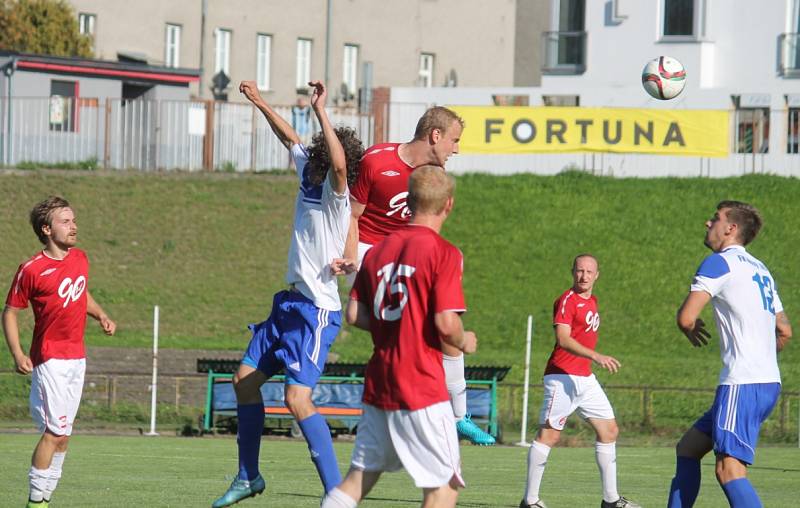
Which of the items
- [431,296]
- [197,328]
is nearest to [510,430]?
[197,328]

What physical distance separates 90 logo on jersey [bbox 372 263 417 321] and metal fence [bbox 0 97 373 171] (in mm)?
28254

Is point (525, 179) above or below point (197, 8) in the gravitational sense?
below

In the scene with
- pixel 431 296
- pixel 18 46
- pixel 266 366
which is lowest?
pixel 266 366

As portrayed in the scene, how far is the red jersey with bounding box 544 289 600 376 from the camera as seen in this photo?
11891 millimetres

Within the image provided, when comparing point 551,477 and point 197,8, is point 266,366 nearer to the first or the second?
point 551,477

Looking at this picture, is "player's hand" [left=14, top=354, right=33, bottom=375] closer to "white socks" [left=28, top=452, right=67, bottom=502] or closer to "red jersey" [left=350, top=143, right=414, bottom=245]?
"white socks" [left=28, top=452, right=67, bottom=502]

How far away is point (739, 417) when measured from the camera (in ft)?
29.1

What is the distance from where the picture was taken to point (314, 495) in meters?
11.5

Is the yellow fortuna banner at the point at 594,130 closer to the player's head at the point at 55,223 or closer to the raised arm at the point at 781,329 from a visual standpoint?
the player's head at the point at 55,223

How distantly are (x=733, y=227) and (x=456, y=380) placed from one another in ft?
7.08

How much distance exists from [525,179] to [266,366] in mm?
25611

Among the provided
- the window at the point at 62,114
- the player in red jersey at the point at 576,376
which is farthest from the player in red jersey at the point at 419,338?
the window at the point at 62,114

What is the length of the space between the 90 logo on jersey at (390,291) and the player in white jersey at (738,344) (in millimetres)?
2272

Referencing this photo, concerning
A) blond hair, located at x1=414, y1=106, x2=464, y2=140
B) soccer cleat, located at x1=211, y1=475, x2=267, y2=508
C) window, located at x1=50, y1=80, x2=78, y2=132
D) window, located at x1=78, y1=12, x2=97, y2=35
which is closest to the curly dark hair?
blond hair, located at x1=414, y1=106, x2=464, y2=140
